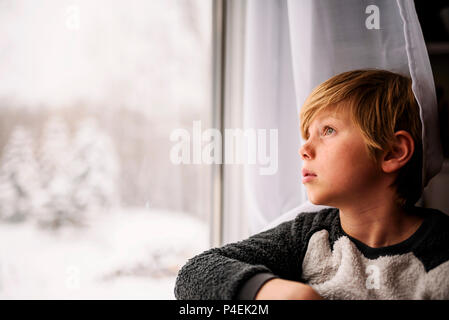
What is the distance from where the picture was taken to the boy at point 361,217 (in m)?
0.66

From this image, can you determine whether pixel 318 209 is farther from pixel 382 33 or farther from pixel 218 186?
pixel 382 33

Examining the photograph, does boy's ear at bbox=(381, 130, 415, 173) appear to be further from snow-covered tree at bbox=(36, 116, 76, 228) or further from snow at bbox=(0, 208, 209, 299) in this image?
snow-covered tree at bbox=(36, 116, 76, 228)

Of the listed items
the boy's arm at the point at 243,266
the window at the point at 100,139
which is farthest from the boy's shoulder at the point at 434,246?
the window at the point at 100,139

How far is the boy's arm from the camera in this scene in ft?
1.98

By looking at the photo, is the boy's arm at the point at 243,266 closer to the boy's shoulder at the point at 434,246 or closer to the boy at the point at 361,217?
the boy at the point at 361,217

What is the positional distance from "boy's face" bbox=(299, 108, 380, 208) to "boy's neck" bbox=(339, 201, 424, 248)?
31 millimetres

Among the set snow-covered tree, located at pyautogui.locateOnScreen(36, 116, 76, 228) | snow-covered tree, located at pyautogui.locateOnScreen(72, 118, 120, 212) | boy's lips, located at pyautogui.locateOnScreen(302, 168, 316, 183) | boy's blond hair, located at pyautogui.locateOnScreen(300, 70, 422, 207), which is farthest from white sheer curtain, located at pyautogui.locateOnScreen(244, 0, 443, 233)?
snow-covered tree, located at pyautogui.locateOnScreen(36, 116, 76, 228)

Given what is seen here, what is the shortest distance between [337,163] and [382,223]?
15 cm

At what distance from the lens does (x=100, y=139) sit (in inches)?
40.8

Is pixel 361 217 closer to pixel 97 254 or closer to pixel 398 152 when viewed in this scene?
pixel 398 152

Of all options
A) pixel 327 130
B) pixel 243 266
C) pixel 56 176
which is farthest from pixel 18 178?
pixel 327 130
